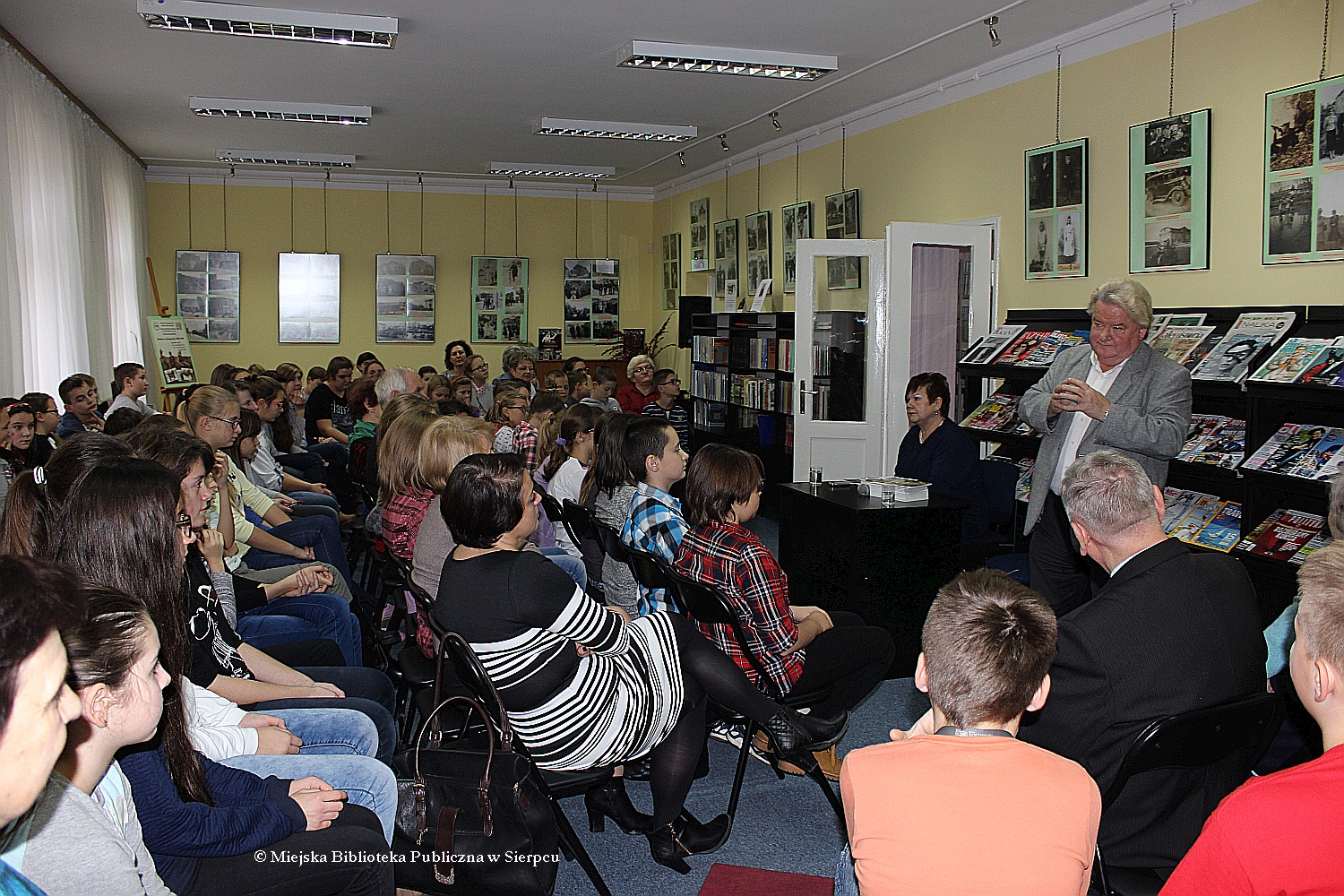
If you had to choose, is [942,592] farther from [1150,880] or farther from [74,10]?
[74,10]

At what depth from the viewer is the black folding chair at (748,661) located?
290 centimetres

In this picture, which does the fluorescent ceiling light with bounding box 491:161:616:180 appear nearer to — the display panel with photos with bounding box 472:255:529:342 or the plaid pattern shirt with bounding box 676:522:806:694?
the display panel with photos with bounding box 472:255:529:342

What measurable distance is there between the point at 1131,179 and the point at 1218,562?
13.4 feet

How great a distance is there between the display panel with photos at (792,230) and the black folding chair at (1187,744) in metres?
7.67

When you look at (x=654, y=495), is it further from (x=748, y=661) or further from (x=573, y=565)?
(x=573, y=565)

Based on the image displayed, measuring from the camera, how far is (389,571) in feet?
12.0

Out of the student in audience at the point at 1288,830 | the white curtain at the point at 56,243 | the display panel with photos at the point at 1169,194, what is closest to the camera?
the student in audience at the point at 1288,830

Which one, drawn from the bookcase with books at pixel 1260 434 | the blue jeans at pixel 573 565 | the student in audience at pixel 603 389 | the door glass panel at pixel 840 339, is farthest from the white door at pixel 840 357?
the blue jeans at pixel 573 565

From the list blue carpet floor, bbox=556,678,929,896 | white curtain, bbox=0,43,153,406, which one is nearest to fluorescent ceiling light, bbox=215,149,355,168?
white curtain, bbox=0,43,153,406

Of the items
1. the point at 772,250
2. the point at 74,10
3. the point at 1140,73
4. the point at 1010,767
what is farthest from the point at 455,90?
the point at 1010,767

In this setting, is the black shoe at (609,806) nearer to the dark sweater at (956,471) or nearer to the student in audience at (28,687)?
the student in audience at (28,687)

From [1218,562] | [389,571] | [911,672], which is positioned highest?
[1218,562]

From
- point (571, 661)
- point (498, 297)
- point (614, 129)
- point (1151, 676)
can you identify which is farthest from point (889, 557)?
point (498, 297)

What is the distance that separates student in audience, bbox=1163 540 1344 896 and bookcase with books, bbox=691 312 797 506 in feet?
22.3
